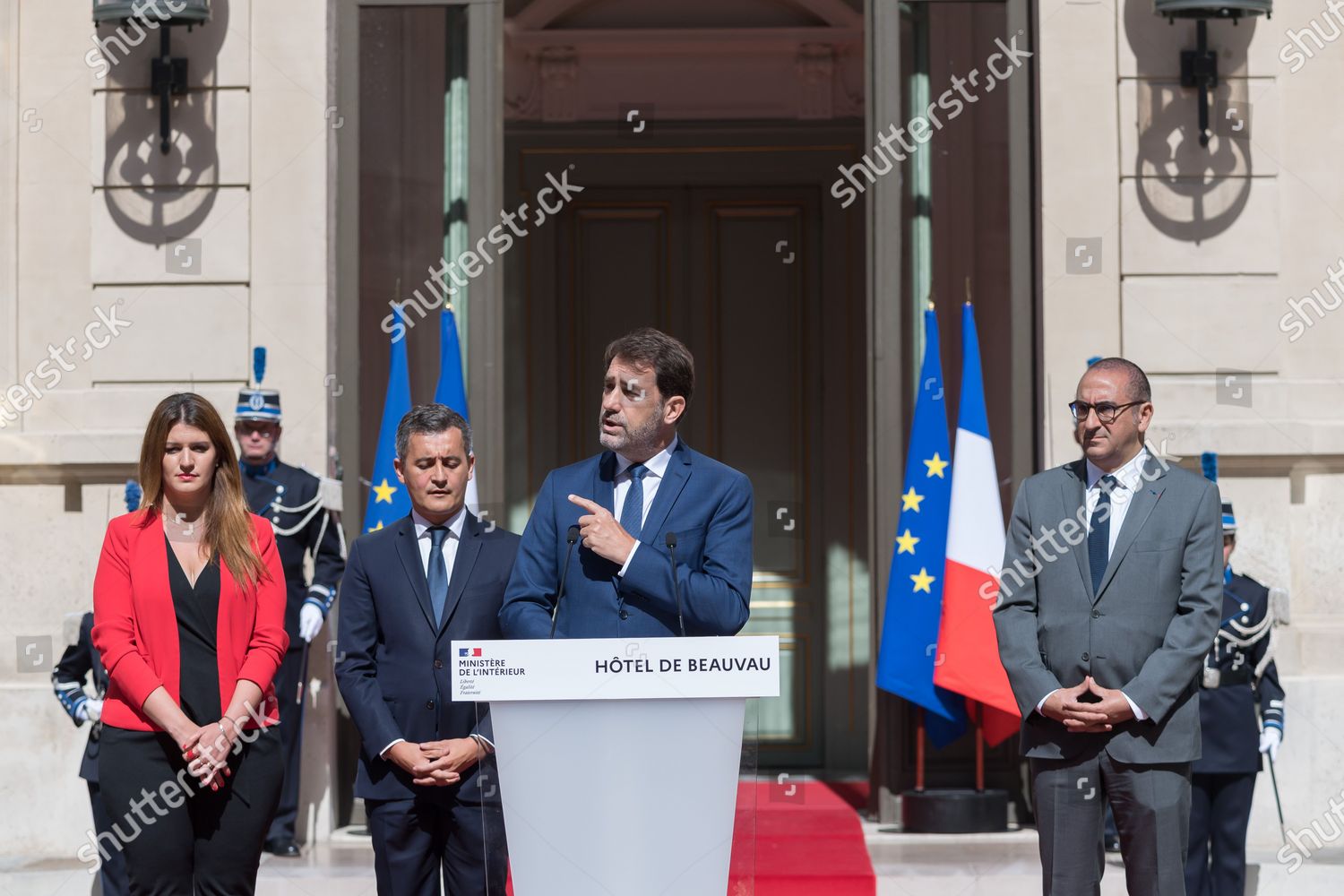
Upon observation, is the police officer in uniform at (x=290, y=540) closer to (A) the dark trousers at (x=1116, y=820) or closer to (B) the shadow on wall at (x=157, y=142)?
(B) the shadow on wall at (x=157, y=142)

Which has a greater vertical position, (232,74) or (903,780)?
(232,74)

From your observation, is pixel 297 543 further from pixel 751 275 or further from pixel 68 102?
pixel 751 275

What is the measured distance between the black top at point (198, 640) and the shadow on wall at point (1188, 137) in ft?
15.2

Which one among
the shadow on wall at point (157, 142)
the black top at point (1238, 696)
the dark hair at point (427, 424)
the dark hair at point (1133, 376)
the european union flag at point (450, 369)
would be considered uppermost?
the shadow on wall at point (157, 142)

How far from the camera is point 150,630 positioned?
14.1 ft

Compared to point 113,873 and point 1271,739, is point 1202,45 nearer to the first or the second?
point 1271,739

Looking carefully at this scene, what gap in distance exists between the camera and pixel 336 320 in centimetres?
764

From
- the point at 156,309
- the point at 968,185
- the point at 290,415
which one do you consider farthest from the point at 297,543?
the point at 968,185

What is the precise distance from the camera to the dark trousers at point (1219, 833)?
614cm

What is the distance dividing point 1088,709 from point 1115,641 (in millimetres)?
198

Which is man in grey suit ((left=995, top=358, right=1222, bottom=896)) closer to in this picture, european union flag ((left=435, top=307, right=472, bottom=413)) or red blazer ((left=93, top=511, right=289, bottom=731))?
red blazer ((left=93, top=511, right=289, bottom=731))

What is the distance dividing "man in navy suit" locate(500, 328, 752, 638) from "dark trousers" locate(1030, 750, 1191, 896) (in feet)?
3.62

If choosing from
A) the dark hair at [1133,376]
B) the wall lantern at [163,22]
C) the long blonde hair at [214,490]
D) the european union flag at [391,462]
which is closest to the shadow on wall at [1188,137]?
the dark hair at [1133,376]

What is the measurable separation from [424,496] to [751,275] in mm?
5542
